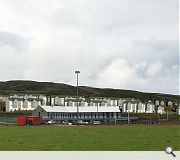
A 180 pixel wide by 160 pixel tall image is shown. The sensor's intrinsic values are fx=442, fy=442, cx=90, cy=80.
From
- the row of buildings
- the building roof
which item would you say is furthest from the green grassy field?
the row of buildings

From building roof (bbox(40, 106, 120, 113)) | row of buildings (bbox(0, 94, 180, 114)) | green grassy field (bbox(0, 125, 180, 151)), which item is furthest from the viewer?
row of buildings (bbox(0, 94, 180, 114))

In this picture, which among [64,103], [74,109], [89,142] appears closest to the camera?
[89,142]

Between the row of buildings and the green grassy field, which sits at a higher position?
the row of buildings

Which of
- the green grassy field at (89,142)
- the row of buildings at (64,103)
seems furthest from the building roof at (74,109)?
the green grassy field at (89,142)

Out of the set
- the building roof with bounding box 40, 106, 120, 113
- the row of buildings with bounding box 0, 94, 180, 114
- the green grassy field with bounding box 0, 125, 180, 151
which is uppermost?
the row of buildings with bounding box 0, 94, 180, 114

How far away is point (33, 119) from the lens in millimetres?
85188

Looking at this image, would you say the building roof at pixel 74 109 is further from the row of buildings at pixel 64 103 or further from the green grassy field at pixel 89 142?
the green grassy field at pixel 89 142

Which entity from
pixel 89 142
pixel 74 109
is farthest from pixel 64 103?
pixel 89 142

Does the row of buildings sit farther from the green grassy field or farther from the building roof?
the green grassy field

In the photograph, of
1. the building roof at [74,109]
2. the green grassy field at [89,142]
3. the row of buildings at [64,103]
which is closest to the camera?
the green grassy field at [89,142]

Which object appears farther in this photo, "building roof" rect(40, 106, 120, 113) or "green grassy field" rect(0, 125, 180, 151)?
"building roof" rect(40, 106, 120, 113)

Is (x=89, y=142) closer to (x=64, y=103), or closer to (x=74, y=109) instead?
(x=74, y=109)
